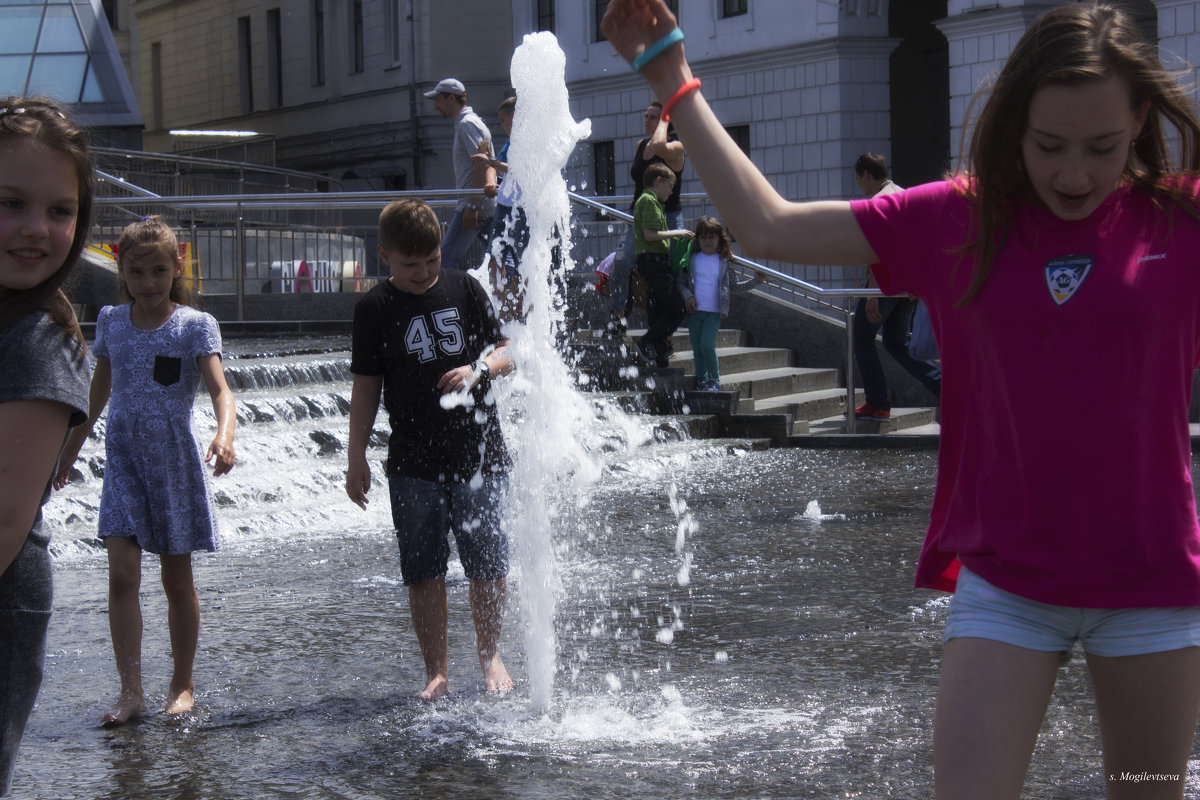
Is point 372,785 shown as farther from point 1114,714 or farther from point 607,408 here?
point 607,408

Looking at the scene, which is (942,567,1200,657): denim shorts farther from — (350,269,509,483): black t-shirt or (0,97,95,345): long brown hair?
(350,269,509,483): black t-shirt

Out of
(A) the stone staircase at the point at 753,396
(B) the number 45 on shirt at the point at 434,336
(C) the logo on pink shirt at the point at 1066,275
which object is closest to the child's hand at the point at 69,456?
(B) the number 45 on shirt at the point at 434,336

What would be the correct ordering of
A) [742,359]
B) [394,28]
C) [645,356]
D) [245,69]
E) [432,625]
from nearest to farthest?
1. [432,625]
2. [645,356]
3. [742,359]
4. [394,28]
5. [245,69]

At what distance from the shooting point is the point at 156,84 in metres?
45.8

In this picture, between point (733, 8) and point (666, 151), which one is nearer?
point (666, 151)

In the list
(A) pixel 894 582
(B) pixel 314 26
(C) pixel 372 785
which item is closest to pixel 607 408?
(A) pixel 894 582

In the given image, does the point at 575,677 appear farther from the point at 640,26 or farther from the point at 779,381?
the point at 779,381

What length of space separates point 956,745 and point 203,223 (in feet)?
50.3

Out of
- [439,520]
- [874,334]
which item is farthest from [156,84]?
[439,520]

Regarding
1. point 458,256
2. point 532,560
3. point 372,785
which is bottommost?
point 372,785

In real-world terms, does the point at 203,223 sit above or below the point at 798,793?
above

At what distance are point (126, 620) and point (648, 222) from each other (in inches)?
312

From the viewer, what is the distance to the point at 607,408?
1124cm

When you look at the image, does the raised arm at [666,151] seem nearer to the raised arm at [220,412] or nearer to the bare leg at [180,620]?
the raised arm at [220,412]
